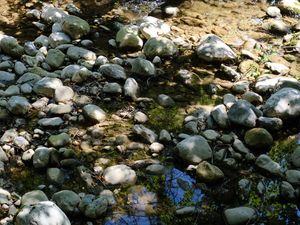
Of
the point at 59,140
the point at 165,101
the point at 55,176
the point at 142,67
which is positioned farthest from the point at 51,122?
the point at 142,67

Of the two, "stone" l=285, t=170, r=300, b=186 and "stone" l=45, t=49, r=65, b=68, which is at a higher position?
"stone" l=285, t=170, r=300, b=186

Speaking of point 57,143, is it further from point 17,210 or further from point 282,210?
point 282,210

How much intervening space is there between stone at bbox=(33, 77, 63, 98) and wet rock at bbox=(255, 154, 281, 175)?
96.4 inches

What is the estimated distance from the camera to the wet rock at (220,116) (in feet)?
15.9

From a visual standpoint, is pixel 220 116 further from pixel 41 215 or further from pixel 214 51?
pixel 41 215

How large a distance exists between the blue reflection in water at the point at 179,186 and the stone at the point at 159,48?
2274 mm

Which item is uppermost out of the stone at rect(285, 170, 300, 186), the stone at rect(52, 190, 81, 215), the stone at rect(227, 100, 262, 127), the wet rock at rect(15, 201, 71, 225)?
the wet rock at rect(15, 201, 71, 225)

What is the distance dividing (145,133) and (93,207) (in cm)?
119

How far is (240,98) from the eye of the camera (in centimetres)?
549

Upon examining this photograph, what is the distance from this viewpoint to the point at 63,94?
5.18m

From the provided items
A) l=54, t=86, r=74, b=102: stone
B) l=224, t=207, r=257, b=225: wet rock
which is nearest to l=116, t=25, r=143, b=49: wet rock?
l=54, t=86, r=74, b=102: stone

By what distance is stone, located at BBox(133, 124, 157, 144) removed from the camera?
4.64 meters

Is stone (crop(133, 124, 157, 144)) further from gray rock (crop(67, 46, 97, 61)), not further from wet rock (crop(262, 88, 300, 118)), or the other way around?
gray rock (crop(67, 46, 97, 61))

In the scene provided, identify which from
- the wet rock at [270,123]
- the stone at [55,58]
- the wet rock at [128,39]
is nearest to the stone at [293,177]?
the wet rock at [270,123]
